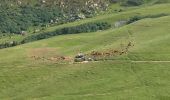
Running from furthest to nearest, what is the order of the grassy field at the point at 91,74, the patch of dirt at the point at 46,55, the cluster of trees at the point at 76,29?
the cluster of trees at the point at 76,29 → the patch of dirt at the point at 46,55 → the grassy field at the point at 91,74

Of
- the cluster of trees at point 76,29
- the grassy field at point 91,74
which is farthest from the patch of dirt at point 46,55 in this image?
the cluster of trees at point 76,29

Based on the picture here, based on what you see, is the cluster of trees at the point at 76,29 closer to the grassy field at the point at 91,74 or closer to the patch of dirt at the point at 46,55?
the grassy field at the point at 91,74

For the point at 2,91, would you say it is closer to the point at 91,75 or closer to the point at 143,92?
the point at 91,75

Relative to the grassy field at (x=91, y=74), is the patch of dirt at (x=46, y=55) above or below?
above

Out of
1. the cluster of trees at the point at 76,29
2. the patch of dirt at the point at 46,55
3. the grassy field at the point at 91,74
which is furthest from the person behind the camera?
the cluster of trees at the point at 76,29

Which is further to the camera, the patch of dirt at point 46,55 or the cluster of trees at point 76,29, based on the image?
the cluster of trees at point 76,29

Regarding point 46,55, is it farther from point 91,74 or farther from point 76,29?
point 76,29

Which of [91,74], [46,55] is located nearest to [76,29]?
[46,55]

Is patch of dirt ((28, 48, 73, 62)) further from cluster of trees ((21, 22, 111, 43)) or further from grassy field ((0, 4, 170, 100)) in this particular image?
cluster of trees ((21, 22, 111, 43))
